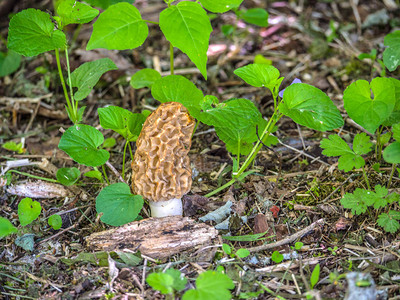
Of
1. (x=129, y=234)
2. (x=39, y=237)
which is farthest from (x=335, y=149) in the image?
(x=39, y=237)

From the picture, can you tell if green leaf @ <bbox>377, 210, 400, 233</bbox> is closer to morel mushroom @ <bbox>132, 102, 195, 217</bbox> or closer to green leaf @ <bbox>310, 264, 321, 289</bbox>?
green leaf @ <bbox>310, 264, 321, 289</bbox>

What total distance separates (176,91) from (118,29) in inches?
21.5

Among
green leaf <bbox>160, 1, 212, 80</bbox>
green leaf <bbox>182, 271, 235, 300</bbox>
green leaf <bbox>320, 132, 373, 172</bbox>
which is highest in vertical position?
green leaf <bbox>160, 1, 212, 80</bbox>

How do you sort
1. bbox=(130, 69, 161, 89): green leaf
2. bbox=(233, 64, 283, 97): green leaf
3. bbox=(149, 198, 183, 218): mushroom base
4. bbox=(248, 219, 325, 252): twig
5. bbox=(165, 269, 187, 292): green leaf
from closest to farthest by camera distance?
1. bbox=(165, 269, 187, 292): green leaf
2. bbox=(248, 219, 325, 252): twig
3. bbox=(233, 64, 283, 97): green leaf
4. bbox=(149, 198, 183, 218): mushroom base
5. bbox=(130, 69, 161, 89): green leaf

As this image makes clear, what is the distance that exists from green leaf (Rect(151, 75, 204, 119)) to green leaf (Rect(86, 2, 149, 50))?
0.33 m

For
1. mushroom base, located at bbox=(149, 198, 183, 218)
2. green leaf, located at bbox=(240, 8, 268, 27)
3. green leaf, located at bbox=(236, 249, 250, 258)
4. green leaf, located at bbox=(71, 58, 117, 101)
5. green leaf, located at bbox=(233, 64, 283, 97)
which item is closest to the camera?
green leaf, located at bbox=(236, 249, 250, 258)

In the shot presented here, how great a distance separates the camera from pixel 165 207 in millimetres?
2906

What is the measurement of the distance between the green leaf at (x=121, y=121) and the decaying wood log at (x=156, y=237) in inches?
24.1

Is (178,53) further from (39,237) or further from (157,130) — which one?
(39,237)

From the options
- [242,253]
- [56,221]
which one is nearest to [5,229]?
[56,221]

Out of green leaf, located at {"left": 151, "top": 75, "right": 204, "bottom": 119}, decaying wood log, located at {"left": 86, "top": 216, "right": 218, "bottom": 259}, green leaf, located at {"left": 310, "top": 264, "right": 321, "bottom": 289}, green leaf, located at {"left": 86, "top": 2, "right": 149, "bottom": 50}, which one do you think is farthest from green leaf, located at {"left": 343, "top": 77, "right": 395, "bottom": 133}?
green leaf, located at {"left": 86, "top": 2, "right": 149, "bottom": 50}

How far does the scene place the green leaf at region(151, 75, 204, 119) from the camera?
9.75 ft

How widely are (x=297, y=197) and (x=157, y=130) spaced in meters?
1.07

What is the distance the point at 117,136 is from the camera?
12.5 ft
